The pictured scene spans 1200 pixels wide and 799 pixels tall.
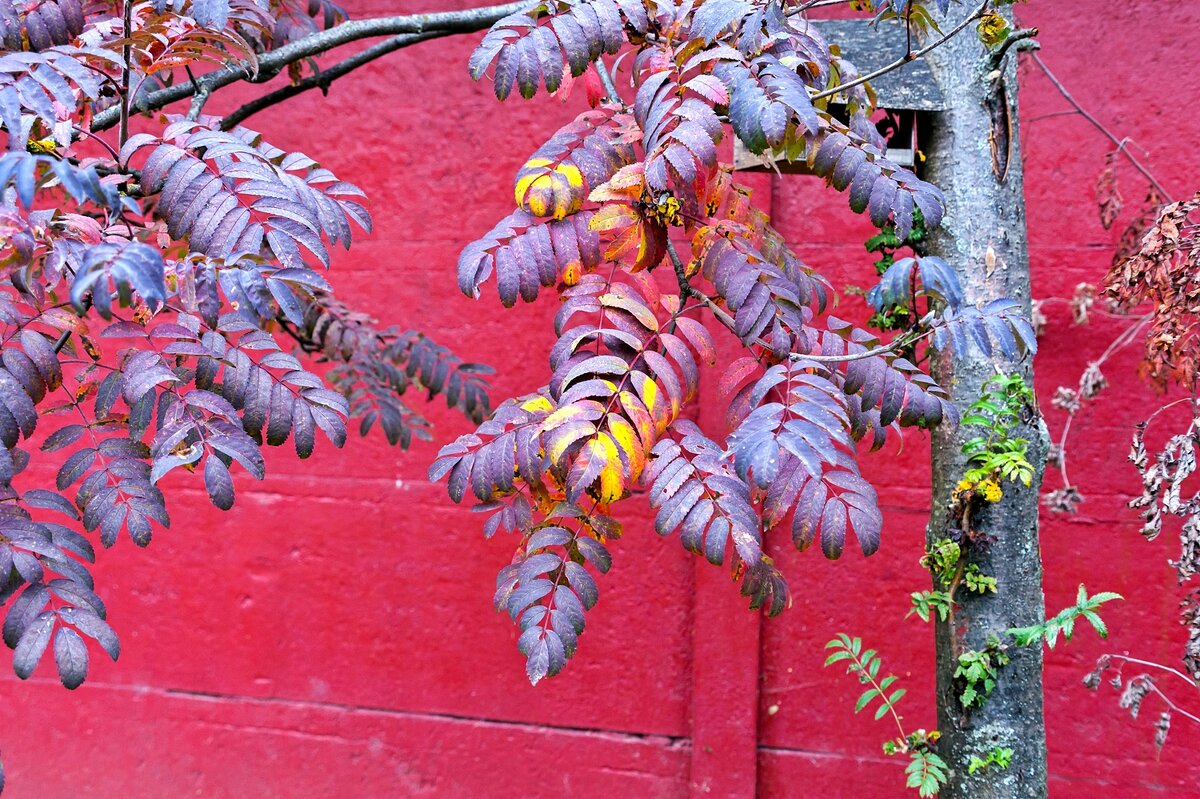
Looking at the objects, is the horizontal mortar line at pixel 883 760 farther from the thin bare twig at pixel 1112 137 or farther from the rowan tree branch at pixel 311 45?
the rowan tree branch at pixel 311 45

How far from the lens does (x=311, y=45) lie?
71.3 inches

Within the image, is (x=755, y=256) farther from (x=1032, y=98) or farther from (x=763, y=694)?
(x=763, y=694)

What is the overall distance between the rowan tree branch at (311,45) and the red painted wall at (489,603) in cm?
97

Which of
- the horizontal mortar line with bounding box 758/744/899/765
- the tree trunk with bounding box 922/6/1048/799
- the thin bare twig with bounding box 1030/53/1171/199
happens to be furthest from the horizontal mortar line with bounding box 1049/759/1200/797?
the thin bare twig with bounding box 1030/53/1171/199

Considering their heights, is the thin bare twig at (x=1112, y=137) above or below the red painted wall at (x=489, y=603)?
above

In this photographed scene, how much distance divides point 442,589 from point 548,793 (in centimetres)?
73

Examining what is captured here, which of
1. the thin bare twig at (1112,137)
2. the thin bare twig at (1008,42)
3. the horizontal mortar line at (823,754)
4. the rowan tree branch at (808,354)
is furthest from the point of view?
the horizontal mortar line at (823,754)

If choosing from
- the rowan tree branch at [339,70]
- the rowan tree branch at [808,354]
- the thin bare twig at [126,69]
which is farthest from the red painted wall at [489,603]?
the thin bare twig at [126,69]

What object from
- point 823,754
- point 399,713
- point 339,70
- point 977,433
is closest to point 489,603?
point 399,713

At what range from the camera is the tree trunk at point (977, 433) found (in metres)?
1.62

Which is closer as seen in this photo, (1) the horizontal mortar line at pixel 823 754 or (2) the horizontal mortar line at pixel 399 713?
(1) the horizontal mortar line at pixel 823 754

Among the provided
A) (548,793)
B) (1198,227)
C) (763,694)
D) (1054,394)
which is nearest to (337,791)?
(548,793)

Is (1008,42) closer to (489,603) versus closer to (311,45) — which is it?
(311,45)

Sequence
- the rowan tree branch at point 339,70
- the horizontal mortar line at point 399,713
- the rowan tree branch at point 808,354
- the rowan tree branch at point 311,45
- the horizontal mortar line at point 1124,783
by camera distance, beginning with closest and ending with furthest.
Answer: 1. the rowan tree branch at point 808,354
2. the rowan tree branch at point 311,45
3. the rowan tree branch at point 339,70
4. the horizontal mortar line at point 1124,783
5. the horizontal mortar line at point 399,713
